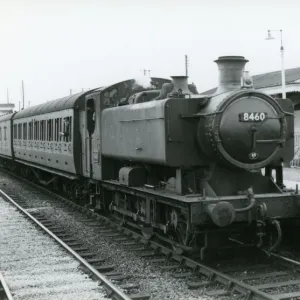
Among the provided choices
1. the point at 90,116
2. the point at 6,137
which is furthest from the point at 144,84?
the point at 6,137

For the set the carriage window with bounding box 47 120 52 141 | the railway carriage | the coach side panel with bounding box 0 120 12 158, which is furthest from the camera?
the coach side panel with bounding box 0 120 12 158

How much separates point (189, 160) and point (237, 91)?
1.14 m

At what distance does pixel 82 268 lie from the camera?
22.1ft

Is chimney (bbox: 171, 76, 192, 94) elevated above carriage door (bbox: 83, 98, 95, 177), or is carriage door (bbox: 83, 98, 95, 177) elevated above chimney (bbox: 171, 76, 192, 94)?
chimney (bbox: 171, 76, 192, 94)

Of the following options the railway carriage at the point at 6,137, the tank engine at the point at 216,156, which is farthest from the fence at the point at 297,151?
the railway carriage at the point at 6,137

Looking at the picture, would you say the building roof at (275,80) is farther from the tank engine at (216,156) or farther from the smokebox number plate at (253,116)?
the smokebox number plate at (253,116)

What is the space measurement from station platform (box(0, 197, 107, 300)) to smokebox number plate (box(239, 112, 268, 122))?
284cm

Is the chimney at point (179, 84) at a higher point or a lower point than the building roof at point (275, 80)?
lower

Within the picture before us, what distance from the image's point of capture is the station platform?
5742 mm

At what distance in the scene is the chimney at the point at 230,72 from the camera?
689cm

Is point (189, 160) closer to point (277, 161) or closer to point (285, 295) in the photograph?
point (277, 161)

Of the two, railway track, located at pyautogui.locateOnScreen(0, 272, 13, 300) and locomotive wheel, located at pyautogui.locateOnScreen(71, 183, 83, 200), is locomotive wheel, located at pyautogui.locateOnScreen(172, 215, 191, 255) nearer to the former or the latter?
railway track, located at pyautogui.locateOnScreen(0, 272, 13, 300)

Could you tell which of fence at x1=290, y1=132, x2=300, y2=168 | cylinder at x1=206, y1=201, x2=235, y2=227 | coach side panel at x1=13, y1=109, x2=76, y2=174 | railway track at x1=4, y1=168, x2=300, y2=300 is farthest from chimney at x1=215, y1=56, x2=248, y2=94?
fence at x1=290, y1=132, x2=300, y2=168

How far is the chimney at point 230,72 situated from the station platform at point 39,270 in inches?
127
